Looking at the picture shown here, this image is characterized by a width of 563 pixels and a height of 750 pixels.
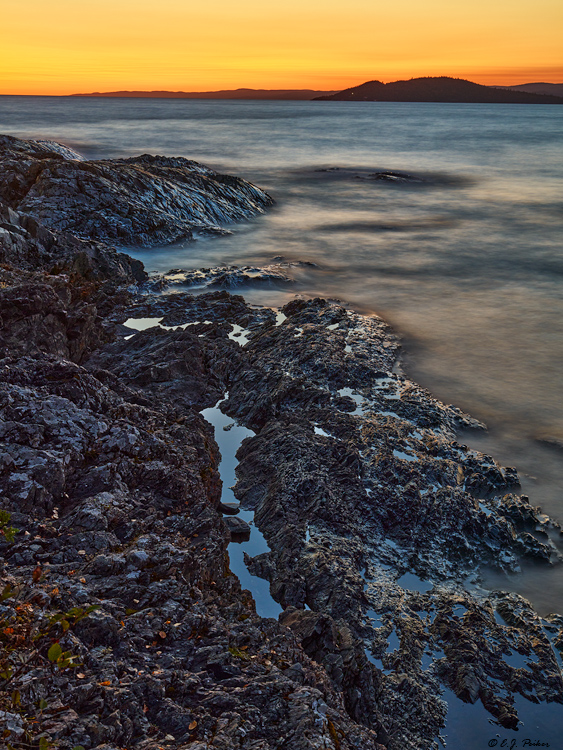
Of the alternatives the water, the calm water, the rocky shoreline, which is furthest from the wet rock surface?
the water

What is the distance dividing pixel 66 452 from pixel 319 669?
144 inches

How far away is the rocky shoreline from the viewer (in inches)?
169

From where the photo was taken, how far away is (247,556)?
7469mm

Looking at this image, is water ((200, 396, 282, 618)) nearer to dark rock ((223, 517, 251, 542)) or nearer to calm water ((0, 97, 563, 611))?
dark rock ((223, 517, 251, 542))

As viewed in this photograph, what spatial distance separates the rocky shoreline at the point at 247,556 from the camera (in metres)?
4.30

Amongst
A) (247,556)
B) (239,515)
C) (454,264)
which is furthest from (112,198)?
(247,556)

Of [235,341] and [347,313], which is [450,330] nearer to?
[347,313]

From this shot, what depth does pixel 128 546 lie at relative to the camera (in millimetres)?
5656

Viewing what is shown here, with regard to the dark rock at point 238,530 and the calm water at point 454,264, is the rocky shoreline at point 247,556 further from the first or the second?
the calm water at point 454,264

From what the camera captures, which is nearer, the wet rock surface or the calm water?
the calm water

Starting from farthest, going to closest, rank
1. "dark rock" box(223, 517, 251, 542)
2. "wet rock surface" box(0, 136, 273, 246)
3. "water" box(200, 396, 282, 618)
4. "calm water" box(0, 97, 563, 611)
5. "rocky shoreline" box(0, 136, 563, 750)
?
"wet rock surface" box(0, 136, 273, 246), "calm water" box(0, 97, 563, 611), "dark rock" box(223, 517, 251, 542), "water" box(200, 396, 282, 618), "rocky shoreline" box(0, 136, 563, 750)

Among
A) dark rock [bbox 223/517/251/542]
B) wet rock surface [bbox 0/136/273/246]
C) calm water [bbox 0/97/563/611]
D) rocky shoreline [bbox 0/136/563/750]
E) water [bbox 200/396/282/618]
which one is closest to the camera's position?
rocky shoreline [bbox 0/136/563/750]

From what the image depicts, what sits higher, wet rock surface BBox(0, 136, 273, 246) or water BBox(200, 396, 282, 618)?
wet rock surface BBox(0, 136, 273, 246)

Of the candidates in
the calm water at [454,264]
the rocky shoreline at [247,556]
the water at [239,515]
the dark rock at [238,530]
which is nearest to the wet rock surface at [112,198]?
the calm water at [454,264]
